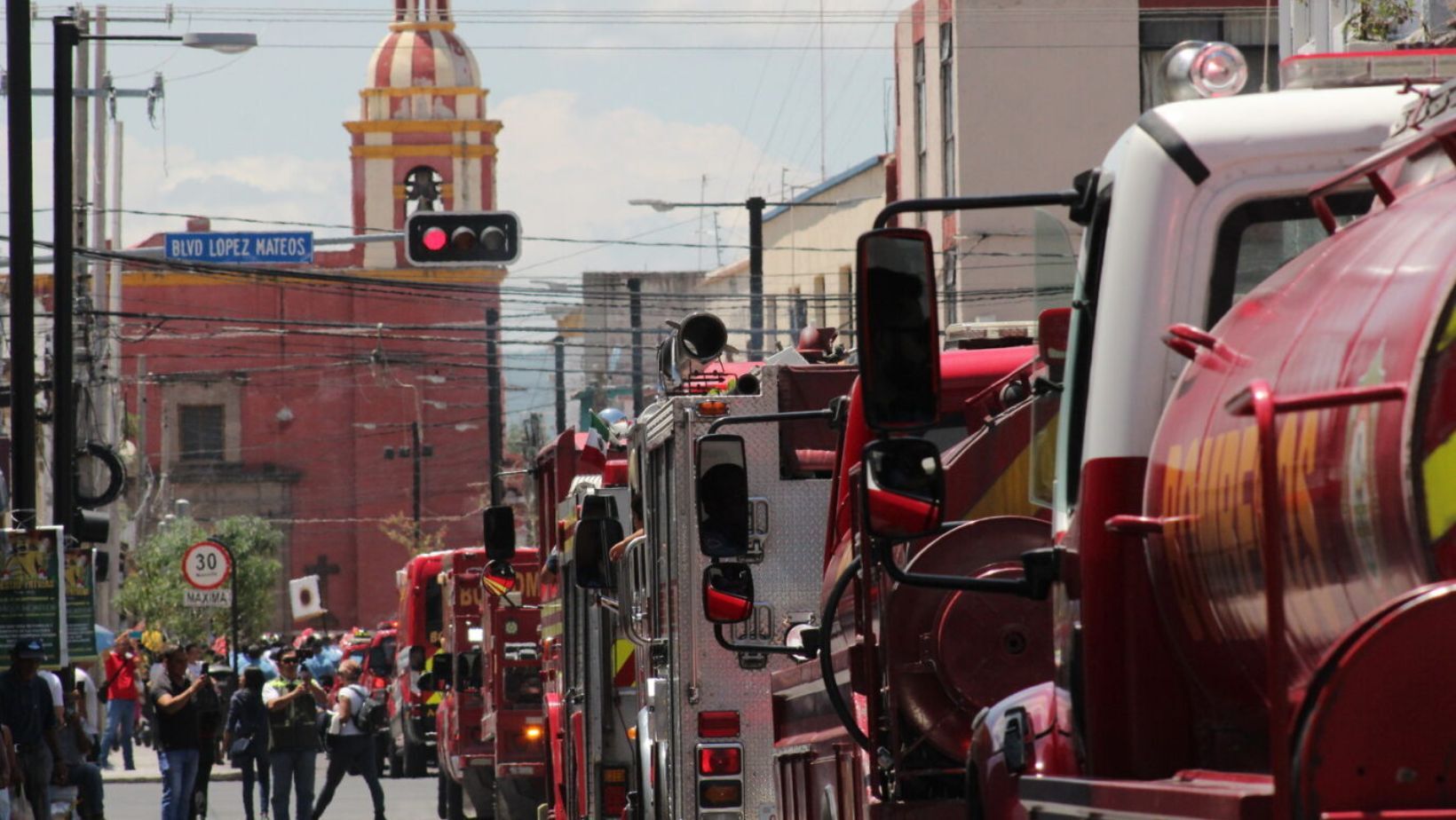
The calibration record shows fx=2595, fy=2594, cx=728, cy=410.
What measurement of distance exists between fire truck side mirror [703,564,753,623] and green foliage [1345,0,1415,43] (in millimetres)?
3665

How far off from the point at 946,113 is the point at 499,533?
22.6m

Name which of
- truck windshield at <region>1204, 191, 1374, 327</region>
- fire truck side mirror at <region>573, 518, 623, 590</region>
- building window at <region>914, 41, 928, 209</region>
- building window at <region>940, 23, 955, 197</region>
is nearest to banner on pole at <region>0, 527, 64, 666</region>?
fire truck side mirror at <region>573, 518, 623, 590</region>

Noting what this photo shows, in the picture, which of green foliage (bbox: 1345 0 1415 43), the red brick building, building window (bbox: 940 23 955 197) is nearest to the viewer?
green foliage (bbox: 1345 0 1415 43)

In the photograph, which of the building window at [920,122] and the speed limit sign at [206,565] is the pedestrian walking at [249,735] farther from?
the building window at [920,122]

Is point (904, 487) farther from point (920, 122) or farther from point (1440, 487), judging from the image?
point (920, 122)

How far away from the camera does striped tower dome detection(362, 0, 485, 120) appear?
Answer: 98812mm

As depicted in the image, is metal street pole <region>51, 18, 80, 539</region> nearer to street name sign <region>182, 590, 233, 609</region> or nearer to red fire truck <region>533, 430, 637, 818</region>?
red fire truck <region>533, 430, 637, 818</region>

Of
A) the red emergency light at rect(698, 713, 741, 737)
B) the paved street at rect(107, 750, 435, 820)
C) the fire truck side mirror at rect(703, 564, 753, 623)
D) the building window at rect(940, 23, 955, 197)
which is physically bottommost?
the paved street at rect(107, 750, 435, 820)

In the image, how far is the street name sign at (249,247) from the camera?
27703mm

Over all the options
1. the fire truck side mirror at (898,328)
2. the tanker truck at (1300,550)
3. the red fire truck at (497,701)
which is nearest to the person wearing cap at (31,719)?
the red fire truck at (497,701)

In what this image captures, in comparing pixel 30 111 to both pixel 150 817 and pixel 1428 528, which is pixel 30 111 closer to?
pixel 150 817

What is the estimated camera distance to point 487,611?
77.0ft

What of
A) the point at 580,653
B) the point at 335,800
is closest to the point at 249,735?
the point at 335,800

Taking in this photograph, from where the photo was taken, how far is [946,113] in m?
40.1
